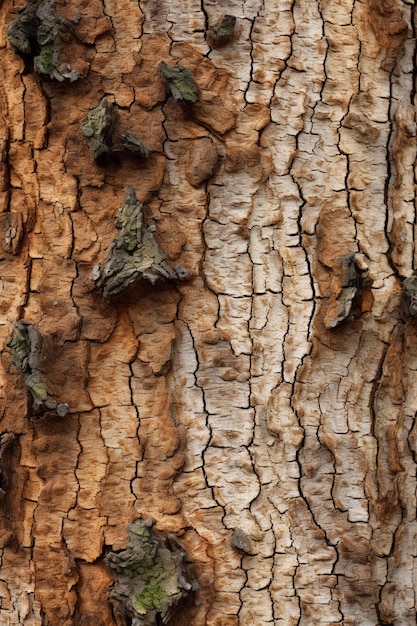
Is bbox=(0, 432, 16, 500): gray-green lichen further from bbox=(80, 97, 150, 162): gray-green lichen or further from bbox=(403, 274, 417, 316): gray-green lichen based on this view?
bbox=(403, 274, 417, 316): gray-green lichen

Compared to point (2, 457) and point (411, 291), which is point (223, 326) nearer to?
point (411, 291)

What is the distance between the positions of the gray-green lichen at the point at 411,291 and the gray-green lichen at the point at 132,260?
0.52 meters

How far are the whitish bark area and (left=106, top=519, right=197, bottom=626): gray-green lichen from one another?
50mm

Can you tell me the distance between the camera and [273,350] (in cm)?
156

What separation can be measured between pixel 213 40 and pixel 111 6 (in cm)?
25

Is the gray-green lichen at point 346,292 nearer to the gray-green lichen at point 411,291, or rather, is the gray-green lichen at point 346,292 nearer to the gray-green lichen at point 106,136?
the gray-green lichen at point 411,291

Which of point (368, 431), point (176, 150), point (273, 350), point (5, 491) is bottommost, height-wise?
point (5, 491)

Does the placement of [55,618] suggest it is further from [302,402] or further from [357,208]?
[357,208]

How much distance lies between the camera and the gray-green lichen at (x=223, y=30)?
1.55 metres

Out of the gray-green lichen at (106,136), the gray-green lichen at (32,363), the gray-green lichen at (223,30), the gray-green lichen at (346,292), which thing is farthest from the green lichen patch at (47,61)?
the gray-green lichen at (346,292)

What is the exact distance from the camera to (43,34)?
61.6 inches

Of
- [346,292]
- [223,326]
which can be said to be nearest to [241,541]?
[223,326]

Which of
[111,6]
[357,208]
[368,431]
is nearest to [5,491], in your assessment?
[368,431]

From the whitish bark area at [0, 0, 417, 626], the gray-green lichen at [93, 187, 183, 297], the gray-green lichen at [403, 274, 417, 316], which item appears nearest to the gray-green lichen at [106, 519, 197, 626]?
the whitish bark area at [0, 0, 417, 626]
